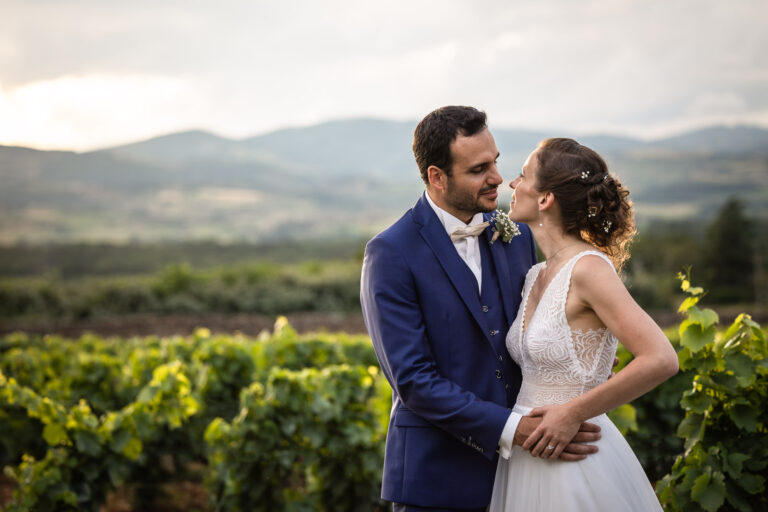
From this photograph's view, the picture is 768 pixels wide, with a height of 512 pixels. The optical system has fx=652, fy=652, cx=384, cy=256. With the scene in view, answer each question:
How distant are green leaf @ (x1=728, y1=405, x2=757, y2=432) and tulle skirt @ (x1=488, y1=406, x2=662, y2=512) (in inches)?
30.2

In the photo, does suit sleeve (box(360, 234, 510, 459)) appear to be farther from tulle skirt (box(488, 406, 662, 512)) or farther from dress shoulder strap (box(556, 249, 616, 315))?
dress shoulder strap (box(556, 249, 616, 315))

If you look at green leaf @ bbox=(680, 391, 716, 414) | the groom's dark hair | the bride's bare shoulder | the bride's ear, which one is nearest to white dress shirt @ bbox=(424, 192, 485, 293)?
the groom's dark hair

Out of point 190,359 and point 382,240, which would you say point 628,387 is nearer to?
point 382,240

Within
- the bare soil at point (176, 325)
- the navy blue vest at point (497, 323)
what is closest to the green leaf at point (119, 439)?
the navy blue vest at point (497, 323)

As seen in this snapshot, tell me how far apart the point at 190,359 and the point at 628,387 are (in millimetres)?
5678

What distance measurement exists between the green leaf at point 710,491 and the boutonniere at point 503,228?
1496 mm

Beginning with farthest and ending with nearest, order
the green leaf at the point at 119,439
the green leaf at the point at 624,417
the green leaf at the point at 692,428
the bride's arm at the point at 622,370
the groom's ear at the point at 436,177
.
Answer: the green leaf at the point at 119,439, the green leaf at the point at 624,417, the green leaf at the point at 692,428, the groom's ear at the point at 436,177, the bride's arm at the point at 622,370

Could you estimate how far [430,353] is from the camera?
2.79m

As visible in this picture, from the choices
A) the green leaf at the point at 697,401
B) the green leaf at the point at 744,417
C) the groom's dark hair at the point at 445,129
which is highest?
the groom's dark hair at the point at 445,129

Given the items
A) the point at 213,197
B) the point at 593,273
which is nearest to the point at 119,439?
the point at 593,273

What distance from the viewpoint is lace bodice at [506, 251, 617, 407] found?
269cm

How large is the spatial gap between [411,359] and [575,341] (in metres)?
0.68

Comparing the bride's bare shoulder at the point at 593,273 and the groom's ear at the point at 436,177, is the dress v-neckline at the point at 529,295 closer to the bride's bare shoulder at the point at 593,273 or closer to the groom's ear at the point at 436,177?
the bride's bare shoulder at the point at 593,273

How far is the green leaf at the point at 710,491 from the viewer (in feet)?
10.2
